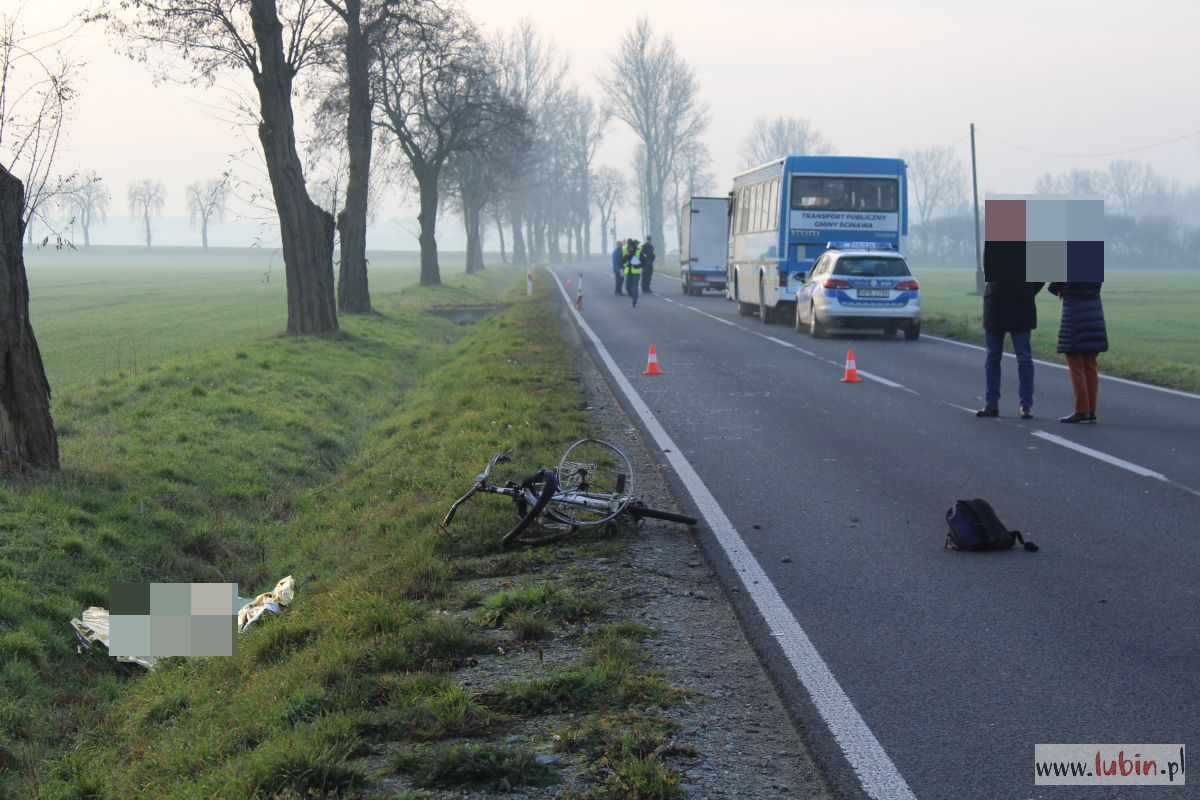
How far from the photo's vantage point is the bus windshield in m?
26.4

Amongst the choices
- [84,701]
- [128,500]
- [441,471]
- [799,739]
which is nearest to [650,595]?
[799,739]

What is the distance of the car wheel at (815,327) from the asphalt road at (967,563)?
25.8ft

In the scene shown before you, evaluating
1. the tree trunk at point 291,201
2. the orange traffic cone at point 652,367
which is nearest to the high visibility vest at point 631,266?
the tree trunk at point 291,201

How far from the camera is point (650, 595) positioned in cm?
625

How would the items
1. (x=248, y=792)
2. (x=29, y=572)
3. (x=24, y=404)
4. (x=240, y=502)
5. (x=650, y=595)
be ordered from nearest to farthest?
(x=248, y=792) → (x=650, y=595) → (x=29, y=572) → (x=24, y=404) → (x=240, y=502)

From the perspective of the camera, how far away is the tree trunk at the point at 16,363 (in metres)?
9.30

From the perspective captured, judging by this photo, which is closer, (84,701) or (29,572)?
(84,701)

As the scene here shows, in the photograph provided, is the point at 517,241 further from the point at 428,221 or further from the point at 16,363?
the point at 16,363

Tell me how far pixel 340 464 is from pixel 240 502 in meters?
2.33

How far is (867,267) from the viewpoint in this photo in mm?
22188

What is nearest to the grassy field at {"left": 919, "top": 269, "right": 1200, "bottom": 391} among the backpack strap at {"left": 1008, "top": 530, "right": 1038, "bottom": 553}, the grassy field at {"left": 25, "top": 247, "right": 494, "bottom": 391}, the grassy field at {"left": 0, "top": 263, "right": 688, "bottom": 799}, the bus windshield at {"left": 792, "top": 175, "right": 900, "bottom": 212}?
the bus windshield at {"left": 792, "top": 175, "right": 900, "bottom": 212}

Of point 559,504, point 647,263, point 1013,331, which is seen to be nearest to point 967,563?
point 559,504

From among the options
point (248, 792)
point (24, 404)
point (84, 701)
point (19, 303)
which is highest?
point (19, 303)

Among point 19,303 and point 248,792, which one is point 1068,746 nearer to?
point 248,792
